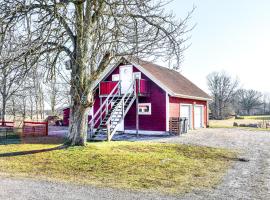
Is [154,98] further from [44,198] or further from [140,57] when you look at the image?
[44,198]

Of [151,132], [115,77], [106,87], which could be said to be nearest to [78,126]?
[151,132]

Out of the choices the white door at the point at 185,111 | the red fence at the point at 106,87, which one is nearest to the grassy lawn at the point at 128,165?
the red fence at the point at 106,87

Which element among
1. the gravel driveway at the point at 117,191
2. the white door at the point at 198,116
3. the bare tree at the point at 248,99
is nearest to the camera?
the gravel driveway at the point at 117,191

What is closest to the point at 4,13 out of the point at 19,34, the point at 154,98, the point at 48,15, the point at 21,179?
the point at 19,34

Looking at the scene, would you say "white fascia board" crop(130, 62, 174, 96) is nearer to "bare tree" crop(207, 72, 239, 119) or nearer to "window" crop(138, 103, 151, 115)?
"window" crop(138, 103, 151, 115)

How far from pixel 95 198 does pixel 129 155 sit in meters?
4.85

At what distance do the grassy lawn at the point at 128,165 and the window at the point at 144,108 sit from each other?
25.2 ft

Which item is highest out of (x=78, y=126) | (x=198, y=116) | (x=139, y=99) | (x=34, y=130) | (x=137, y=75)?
(x=137, y=75)

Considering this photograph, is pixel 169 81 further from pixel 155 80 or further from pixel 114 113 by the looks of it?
pixel 114 113

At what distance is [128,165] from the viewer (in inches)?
376

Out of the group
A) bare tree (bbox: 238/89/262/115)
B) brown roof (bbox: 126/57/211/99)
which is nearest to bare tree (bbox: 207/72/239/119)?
bare tree (bbox: 238/89/262/115)

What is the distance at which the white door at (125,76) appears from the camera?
21.6 meters

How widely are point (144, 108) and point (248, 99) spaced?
70.1m

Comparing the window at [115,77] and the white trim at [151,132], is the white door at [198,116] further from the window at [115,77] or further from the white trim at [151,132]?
the window at [115,77]
